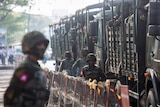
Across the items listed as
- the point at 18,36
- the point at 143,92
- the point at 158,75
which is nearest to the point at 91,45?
the point at 143,92

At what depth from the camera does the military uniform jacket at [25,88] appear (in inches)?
175

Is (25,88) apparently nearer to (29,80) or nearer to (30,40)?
(29,80)

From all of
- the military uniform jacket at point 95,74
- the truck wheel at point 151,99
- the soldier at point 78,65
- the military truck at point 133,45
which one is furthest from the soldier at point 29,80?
the soldier at point 78,65

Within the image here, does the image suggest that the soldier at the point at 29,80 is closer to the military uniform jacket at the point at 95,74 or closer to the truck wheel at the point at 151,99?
the truck wheel at the point at 151,99

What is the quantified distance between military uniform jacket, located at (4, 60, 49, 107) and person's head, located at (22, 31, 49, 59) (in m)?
0.12

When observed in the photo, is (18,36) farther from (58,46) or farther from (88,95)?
(88,95)

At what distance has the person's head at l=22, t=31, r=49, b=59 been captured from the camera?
4539 mm

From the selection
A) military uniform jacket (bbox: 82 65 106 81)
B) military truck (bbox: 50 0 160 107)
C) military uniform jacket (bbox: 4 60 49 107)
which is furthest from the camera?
military uniform jacket (bbox: 82 65 106 81)

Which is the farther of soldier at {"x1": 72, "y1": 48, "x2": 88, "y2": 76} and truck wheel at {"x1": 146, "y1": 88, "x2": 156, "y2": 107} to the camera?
soldier at {"x1": 72, "y1": 48, "x2": 88, "y2": 76}

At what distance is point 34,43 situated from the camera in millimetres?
4539

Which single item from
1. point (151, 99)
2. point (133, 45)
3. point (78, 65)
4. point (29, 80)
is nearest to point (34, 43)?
point (29, 80)

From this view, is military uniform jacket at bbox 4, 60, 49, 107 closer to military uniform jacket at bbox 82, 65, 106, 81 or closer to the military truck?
the military truck

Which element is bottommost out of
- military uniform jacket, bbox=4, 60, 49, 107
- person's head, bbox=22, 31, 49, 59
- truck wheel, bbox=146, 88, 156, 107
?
truck wheel, bbox=146, 88, 156, 107

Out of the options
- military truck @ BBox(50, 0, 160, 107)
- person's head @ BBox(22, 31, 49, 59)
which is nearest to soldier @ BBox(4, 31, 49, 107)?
person's head @ BBox(22, 31, 49, 59)
